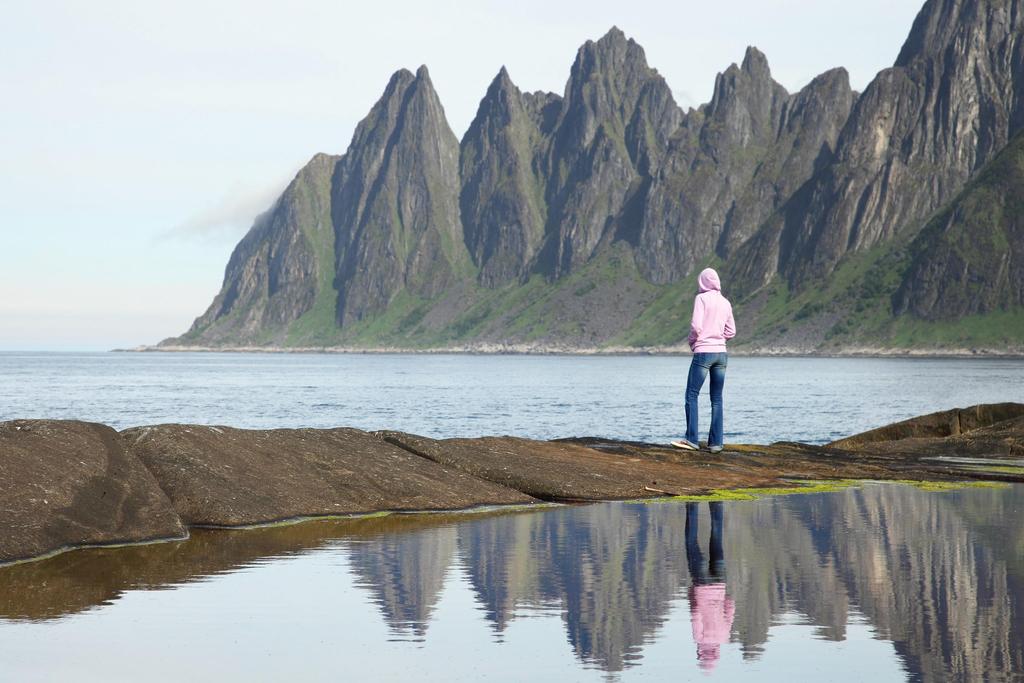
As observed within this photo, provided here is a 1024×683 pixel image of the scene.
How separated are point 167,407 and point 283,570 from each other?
269 feet

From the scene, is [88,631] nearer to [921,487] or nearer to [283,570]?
[283,570]

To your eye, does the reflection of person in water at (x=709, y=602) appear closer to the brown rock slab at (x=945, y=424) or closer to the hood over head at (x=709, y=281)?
the hood over head at (x=709, y=281)

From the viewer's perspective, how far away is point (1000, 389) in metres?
120

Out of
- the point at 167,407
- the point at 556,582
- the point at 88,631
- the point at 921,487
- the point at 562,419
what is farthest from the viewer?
the point at 167,407

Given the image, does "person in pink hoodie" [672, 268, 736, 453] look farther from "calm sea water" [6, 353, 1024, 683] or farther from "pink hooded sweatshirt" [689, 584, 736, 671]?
"pink hooded sweatshirt" [689, 584, 736, 671]

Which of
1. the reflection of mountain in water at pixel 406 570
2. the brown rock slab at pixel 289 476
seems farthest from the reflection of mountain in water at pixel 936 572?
the brown rock slab at pixel 289 476

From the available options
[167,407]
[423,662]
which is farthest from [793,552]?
[167,407]

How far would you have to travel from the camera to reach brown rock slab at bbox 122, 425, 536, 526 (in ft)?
56.2

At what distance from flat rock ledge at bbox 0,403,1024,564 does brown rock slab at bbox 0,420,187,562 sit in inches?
0.8

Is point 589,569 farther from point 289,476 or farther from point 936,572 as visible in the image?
point 289,476

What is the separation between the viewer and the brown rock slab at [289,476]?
17.1 meters

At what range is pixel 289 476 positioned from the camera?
18672mm

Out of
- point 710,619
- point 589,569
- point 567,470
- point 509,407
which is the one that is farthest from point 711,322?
point 509,407

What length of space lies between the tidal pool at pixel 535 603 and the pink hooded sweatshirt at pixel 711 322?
7.72 meters
